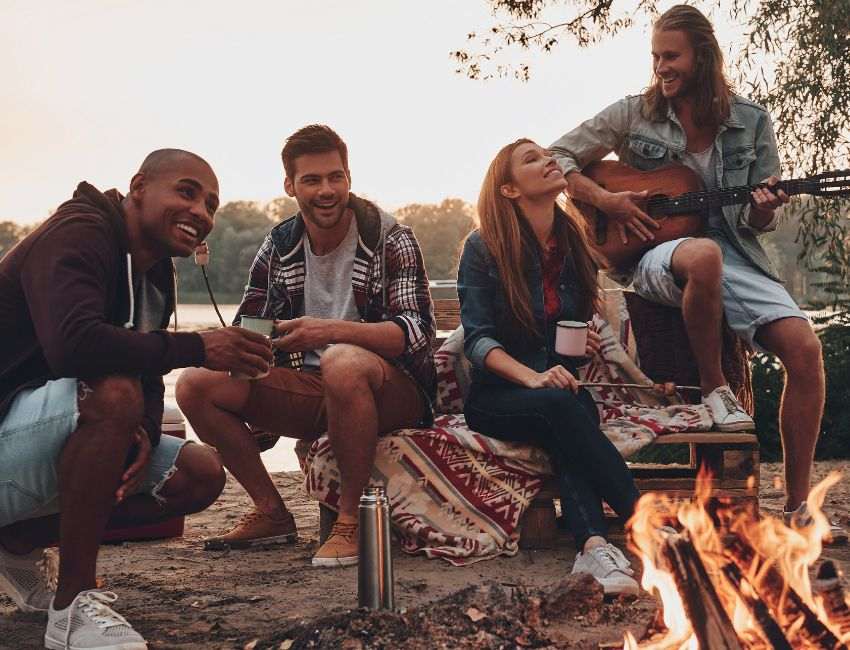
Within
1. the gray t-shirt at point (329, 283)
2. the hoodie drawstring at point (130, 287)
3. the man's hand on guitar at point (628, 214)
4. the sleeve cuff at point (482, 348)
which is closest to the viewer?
the hoodie drawstring at point (130, 287)

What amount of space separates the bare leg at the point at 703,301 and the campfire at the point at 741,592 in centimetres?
157

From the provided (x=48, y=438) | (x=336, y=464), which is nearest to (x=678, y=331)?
(x=336, y=464)

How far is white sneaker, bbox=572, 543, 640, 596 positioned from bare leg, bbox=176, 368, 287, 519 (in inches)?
58.3

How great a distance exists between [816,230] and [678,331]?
3.61 m

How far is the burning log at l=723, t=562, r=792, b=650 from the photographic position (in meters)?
2.22

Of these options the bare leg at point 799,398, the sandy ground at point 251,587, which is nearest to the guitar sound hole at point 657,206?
the bare leg at point 799,398

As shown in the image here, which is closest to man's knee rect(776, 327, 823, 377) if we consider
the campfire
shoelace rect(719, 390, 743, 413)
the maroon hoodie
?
shoelace rect(719, 390, 743, 413)

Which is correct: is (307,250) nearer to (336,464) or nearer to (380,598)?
(336,464)

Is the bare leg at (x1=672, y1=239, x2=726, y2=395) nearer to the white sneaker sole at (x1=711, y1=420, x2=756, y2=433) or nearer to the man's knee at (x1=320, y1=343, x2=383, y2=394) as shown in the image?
the white sneaker sole at (x1=711, y1=420, x2=756, y2=433)

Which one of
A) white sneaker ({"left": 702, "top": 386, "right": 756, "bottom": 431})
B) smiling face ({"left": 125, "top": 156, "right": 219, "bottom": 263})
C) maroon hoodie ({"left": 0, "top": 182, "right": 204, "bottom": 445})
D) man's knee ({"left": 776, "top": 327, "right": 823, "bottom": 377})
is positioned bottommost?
white sneaker ({"left": 702, "top": 386, "right": 756, "bottom": 431})

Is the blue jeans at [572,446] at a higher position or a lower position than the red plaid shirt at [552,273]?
lower

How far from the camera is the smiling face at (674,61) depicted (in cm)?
468

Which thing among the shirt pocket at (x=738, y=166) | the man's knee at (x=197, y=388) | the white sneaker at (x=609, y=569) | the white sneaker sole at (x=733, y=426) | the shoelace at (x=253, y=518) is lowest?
the white sneaker at (x=609, y=569)

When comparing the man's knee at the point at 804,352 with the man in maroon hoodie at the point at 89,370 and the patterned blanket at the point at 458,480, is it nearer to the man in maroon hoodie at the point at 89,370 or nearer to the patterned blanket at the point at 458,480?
the patterned blanket at the point at 458,480
